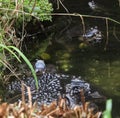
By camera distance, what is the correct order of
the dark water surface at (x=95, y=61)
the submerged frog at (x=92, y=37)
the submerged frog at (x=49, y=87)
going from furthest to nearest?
the submerged frog at (x=92, y=37), the dark water surface at (x=95, y=61), the submerged frog at (x=49, y=87)

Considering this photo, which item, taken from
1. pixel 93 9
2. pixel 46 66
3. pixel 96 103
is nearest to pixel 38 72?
→ pixel 46 66

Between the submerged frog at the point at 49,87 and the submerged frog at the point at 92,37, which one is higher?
the submerged frog at the point at 92,37

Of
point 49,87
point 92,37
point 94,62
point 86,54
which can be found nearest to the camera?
point 49,87

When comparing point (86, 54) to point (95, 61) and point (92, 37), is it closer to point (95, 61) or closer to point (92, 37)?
point (95, 61)

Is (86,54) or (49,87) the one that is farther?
(86,54)

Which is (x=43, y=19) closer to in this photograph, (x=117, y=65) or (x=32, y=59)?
(x=32, y=59)

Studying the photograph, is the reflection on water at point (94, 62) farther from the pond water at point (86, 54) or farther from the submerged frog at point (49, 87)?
the submerged frog at point (49, 87)

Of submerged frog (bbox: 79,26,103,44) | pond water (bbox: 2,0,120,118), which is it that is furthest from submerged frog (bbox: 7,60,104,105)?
submerged frog (bbox: 79,26,103,44)

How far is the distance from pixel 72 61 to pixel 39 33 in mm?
640

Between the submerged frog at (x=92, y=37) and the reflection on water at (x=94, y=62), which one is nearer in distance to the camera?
the reflection on water at (x=94, y=62)

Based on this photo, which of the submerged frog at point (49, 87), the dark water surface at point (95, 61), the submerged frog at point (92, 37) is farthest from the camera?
the submerged frog at point (92, 37)

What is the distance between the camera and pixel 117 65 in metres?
3.54

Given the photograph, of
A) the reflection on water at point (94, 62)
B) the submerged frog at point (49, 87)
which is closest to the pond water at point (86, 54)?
the reflection on water at point (94, 62)

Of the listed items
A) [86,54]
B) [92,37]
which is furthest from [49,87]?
[92,37]
